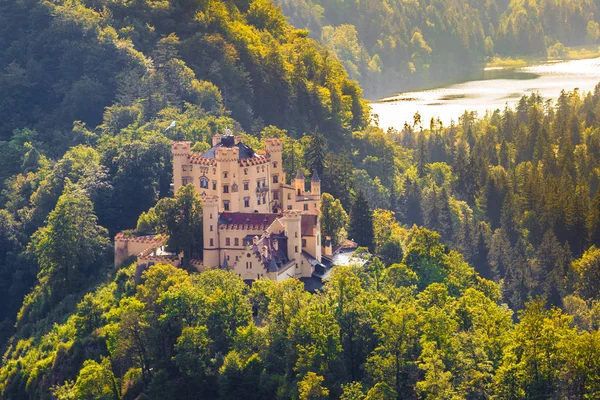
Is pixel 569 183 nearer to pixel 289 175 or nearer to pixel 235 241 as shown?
pixel 289 175

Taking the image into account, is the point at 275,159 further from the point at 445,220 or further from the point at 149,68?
the point at 149,68

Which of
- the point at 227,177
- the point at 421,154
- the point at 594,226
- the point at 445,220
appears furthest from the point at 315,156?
the point at 421,154

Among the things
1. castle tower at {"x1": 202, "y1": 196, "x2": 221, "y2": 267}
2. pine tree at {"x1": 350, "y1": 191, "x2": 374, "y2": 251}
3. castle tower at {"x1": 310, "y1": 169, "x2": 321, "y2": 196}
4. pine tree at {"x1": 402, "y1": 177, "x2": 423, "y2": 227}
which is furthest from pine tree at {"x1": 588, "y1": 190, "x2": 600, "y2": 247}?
castle tower at {"x1": 202, "y1": 196, "x2": 221, "y2": 267}

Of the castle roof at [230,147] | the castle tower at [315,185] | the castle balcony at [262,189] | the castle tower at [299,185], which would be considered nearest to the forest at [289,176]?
the castle tower at [315,185]

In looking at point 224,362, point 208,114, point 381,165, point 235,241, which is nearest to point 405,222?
point 381,165

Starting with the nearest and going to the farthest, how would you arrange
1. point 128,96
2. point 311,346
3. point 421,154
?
point 311,346 → point 128,96 → point 421,154

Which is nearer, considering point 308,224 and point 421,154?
point 308,224
